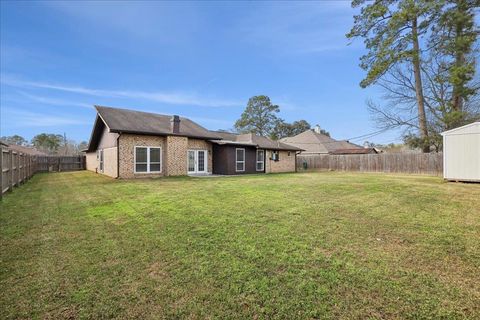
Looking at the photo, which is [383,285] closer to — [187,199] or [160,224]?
[160,224]

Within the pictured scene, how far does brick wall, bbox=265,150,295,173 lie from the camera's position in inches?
832

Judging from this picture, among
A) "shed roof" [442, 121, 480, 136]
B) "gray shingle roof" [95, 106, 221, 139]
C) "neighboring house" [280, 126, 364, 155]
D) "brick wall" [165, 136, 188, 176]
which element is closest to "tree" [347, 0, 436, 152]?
"shed roof" [442, 121, 480, 136]

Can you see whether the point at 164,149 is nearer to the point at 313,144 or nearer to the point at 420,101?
the point at 420,101

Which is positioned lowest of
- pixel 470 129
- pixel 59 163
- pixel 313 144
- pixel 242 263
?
pixel 242 263

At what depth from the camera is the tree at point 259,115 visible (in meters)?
42.4

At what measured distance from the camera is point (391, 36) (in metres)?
18.8

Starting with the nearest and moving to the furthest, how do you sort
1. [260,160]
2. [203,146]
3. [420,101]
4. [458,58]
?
[458,58]
[203,146]
[420,101]
[260,160]

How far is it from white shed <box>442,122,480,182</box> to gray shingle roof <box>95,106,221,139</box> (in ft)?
44.4

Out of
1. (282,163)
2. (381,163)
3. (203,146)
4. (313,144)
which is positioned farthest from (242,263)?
(313,144)

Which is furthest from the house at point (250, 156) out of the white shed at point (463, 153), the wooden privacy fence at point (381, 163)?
the white shed at point (463, 153)

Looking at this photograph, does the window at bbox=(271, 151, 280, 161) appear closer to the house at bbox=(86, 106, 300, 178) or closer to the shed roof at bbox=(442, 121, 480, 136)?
the house at bbox=(86, 106, 300, 178)

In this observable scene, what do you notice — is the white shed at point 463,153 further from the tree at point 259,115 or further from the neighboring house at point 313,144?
the tree at point 259,115

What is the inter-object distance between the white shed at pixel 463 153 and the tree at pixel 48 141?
58.0m

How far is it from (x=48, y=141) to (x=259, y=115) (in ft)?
133
